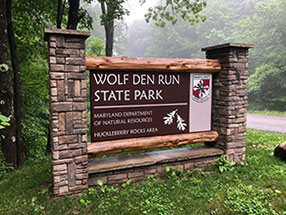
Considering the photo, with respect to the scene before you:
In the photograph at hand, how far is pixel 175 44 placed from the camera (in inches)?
1500

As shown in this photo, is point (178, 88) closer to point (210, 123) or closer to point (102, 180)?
point (210, 123)

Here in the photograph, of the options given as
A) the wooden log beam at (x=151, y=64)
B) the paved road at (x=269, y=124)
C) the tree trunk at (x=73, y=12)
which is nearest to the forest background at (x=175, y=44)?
the tree trunk at (x=73, y=12)

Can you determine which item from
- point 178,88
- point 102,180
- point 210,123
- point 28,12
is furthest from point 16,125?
point 210,123

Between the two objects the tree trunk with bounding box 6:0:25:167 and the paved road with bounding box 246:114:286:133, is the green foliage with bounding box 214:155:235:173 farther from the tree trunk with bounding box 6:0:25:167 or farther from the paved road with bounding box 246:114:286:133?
the paved road with bounding box 246:114:286:133

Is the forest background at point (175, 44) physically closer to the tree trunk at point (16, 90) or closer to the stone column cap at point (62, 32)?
the tree trunk at point (16, 90)

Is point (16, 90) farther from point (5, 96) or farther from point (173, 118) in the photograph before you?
point (173, 118)

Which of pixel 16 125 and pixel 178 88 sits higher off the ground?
pixel 178 88

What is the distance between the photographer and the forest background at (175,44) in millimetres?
7055

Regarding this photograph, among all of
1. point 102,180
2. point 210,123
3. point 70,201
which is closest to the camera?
point 70,201

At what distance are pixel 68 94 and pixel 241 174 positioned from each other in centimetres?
339

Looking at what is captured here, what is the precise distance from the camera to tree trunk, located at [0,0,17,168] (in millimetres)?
4688

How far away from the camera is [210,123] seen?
482 cm

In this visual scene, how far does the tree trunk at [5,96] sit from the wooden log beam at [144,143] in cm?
240

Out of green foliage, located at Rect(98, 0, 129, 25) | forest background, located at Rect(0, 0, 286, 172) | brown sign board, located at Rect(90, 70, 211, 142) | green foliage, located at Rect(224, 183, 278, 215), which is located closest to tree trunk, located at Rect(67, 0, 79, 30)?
forest background, located at Rect(0, 0, 286, 172)
